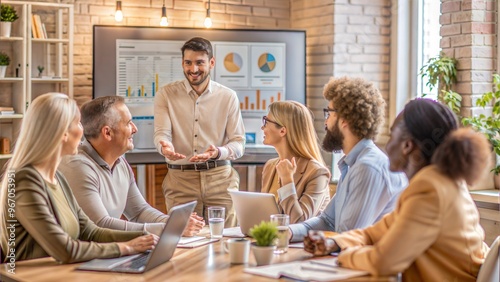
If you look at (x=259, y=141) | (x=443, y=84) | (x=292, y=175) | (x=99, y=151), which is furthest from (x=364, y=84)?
(x=259, y=141)

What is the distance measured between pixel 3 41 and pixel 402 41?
3.33 metres

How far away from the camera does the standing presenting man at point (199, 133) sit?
4.69m

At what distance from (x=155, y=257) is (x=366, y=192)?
86 centimetres

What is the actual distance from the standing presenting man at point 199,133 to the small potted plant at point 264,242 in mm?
2083

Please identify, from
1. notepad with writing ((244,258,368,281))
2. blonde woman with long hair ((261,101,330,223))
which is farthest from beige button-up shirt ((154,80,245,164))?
notepad with writing ((244,258,368,281))

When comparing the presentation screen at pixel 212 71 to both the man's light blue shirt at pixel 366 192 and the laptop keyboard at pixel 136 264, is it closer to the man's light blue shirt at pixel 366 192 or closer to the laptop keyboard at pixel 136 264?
the man's light blue shirt at pixel 366 192

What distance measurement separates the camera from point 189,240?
3.02m

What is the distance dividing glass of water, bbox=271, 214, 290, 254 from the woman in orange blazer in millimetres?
91

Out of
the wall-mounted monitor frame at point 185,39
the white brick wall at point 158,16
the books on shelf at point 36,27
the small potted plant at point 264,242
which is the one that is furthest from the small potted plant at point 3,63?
the small potted plant at point 264,242

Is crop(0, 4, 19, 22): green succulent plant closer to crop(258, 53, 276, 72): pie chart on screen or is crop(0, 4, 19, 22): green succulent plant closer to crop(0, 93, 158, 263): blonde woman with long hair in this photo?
crop(258, 53, 276, 72): pie chart on screen

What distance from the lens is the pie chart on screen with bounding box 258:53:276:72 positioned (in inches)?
244

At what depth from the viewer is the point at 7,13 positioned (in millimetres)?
5863

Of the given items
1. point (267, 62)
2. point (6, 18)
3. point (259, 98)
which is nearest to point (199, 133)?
point (259, 98)

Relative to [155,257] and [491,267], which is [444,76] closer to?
[491,267]
